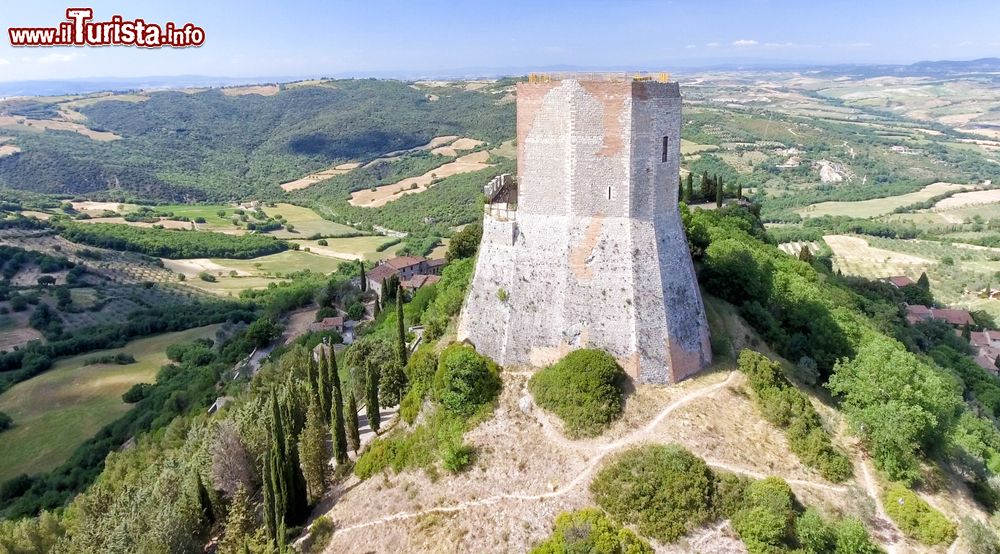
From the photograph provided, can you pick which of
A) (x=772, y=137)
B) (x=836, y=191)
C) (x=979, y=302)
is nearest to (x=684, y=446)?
(x=979, y=302)

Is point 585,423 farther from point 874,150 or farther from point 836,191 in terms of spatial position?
point 874,150

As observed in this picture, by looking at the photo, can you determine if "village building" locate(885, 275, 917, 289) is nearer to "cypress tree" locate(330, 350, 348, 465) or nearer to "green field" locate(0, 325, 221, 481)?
"cypress tree" locate(330, 350, 348, 465)

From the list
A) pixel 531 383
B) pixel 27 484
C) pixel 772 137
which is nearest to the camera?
pixel 531 383

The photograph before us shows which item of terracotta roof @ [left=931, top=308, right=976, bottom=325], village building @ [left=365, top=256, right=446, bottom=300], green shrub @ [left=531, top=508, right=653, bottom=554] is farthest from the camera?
village building @ [left=365, top=256, right=446, bottom=300]

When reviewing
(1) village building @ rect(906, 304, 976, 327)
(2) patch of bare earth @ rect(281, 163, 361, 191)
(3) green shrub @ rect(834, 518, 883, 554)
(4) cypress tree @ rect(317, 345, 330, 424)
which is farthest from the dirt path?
(2) patch of bare earth @ rect(281, 163, 361, 191)

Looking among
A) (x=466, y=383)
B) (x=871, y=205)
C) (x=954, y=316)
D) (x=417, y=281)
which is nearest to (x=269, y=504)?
(x=466, y=383)

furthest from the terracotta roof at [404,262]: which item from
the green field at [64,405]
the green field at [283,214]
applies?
the green field at [283,214]
